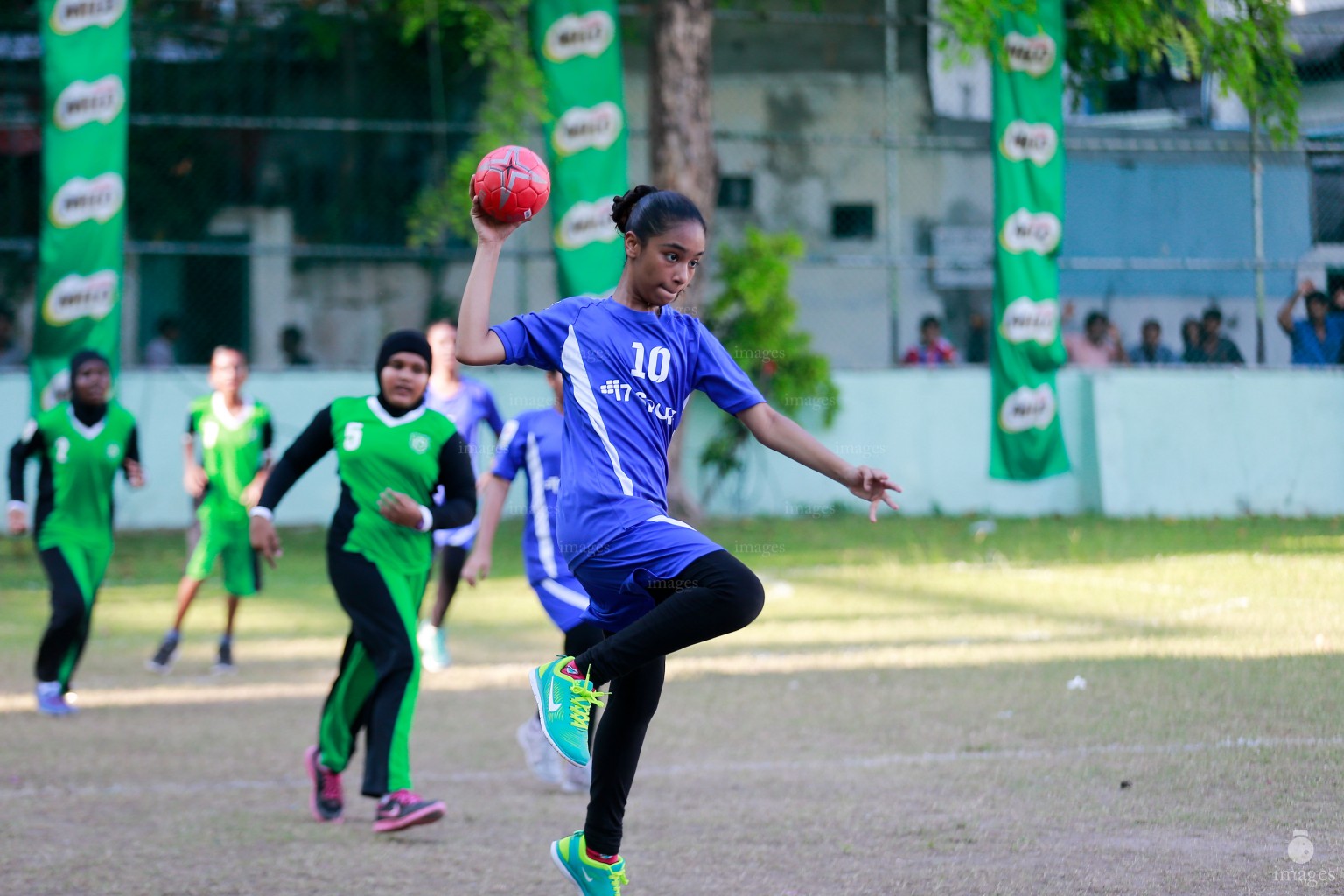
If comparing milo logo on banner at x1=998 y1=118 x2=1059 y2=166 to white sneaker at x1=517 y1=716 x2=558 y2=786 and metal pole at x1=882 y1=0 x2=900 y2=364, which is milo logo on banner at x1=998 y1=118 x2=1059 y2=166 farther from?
white sneaker at x1=517 y1=716 x2=558 y2=786

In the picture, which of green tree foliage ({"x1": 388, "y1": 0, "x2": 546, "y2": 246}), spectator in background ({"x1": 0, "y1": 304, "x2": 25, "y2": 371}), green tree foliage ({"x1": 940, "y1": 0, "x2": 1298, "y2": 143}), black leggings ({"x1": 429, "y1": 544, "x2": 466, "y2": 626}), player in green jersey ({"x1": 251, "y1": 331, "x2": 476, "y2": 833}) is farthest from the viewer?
spectator in background ({"x1": 0, "y1": 304, "x2": 25, "y2": 371})

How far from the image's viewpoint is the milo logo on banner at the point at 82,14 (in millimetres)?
16547

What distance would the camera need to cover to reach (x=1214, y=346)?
21000 millimetres

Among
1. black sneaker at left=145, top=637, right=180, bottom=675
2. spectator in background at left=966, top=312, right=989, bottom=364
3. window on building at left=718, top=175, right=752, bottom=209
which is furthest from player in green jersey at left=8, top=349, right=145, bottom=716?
spectator in background at left=966, top=312, right=989, bottom=364

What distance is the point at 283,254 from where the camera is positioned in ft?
65.5

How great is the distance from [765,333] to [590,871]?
15714mm

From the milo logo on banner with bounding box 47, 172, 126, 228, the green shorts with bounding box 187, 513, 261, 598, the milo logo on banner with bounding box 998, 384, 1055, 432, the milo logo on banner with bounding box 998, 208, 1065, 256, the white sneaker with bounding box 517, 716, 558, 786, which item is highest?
the milo logo on banner with bounding box 47, 172, 126, 228

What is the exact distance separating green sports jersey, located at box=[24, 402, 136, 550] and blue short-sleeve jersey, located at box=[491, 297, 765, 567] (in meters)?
5.68

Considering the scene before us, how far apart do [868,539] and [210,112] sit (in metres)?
10.2

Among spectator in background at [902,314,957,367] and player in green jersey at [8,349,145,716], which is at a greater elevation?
spectator in background at [902,314,957,367]

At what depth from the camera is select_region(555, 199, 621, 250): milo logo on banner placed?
17969mm

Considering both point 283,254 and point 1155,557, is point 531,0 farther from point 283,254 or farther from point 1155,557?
point 1155,557

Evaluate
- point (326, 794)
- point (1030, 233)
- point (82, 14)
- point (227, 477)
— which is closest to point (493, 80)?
point (82, 14)

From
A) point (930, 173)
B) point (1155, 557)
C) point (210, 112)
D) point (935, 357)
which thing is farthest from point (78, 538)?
point (930, 173)
